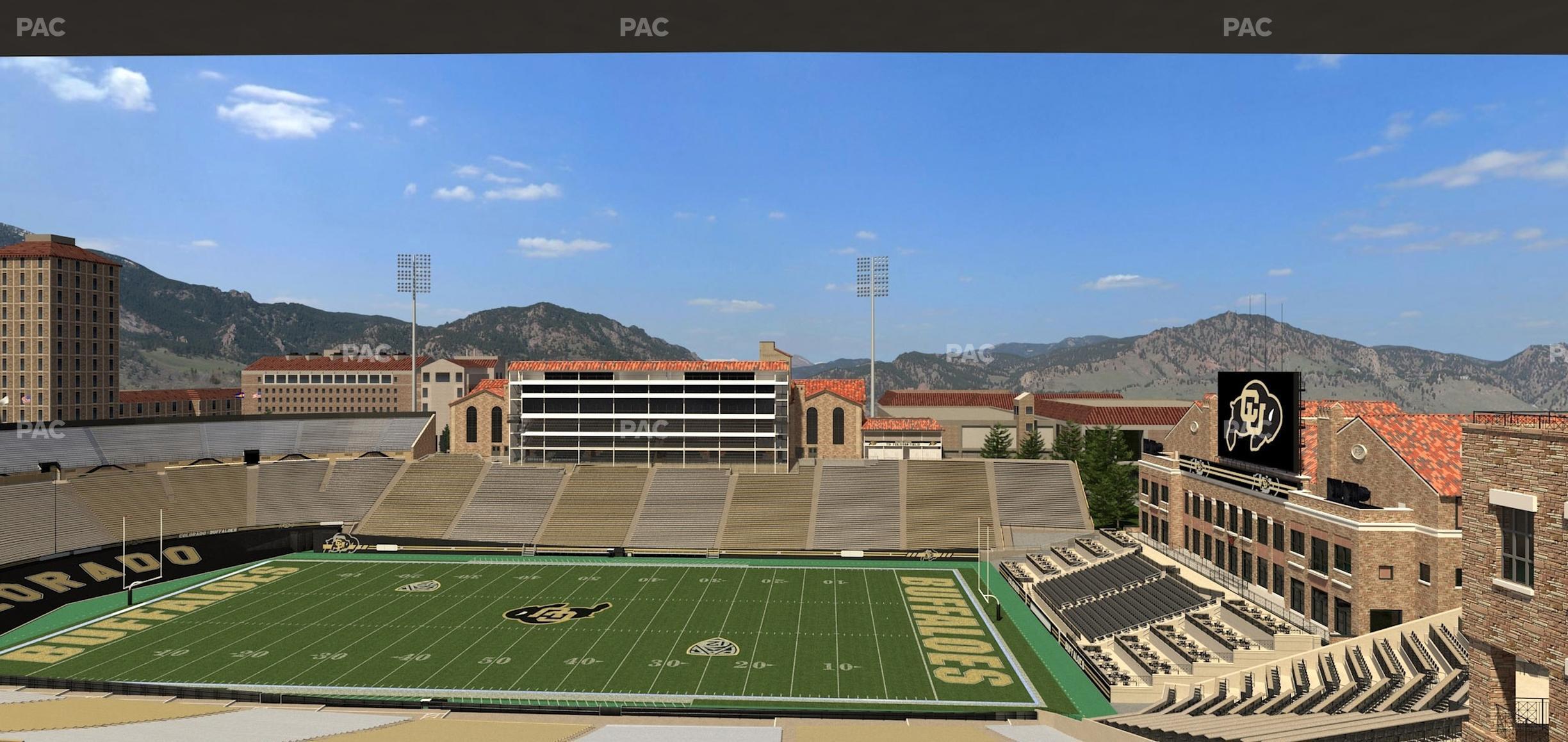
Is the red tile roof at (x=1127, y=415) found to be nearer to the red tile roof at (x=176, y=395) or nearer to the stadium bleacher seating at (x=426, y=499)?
the stadium bleacher seating at (x=426, y=499)

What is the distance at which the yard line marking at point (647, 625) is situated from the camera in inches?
1265

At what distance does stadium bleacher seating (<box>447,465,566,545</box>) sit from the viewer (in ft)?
195

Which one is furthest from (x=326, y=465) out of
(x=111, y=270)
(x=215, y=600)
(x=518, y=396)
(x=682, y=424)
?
(x=111, y=270)

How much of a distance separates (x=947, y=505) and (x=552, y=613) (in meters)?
30.1

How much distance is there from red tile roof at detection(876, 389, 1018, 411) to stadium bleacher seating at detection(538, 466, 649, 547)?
51.7 m

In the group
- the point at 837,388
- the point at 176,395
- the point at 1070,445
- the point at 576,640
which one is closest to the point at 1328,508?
the point at 576,640

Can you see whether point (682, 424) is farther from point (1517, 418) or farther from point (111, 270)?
point (111, 270)

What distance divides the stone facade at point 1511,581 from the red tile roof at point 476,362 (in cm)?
12627

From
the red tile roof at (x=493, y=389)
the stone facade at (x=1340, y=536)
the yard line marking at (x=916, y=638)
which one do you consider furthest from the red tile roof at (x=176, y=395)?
the stone facade at (x=1340, y=536)

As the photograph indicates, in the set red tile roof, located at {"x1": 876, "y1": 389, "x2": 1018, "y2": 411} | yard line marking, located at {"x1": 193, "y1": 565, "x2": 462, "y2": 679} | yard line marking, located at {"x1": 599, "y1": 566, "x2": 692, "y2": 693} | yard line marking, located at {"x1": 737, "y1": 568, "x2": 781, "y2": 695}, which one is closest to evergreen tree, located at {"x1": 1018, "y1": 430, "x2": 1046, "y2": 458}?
yard line marking, located at {"x1": 737, "y1": 568, "x2": 781, "y2": 695}

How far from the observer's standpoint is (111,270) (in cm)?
11900

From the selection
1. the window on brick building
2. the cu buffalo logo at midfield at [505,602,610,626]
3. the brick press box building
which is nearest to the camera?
the window on brick building

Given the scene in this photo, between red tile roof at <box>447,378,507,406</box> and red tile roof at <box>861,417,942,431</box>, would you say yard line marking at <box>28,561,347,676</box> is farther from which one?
red tile roof at <box>861,417,942,431</box>

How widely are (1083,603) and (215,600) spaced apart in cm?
4532
